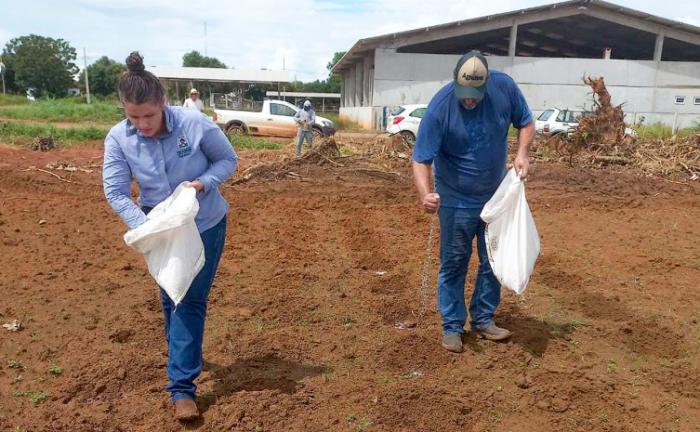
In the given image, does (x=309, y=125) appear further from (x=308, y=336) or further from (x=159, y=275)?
(x=159, y=275)

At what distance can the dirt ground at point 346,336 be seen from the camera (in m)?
2.96

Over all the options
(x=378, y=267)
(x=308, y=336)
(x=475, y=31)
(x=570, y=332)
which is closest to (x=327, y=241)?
(x=378, y=267)

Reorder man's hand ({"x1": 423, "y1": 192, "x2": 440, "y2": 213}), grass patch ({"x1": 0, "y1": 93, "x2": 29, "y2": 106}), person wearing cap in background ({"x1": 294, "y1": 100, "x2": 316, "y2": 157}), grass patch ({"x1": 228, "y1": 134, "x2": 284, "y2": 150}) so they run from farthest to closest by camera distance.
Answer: grass patch ({"x1": 0, "y1": 93, "x2": 29, "y2": 106}), grass patch ({"x1": 228, "y1": 134, "x2": 284, "y2": 150}), person wearing cap in background ({"x1": 294, "y1": 100, "x2": 316, "y2": 157}), man's hand ({"x1": 423, "y1": 192, "x2": 440, "y2": 213})

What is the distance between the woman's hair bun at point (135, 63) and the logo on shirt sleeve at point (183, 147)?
0.37m

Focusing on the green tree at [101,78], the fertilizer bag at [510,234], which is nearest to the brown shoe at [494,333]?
the fertilizer bag at [510,234]

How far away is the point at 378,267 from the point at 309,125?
29.5ft

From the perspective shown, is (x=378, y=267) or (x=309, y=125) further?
(x=309, y=125)

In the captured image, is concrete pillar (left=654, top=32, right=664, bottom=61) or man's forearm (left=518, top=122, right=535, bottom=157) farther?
concrete pillar (left=654, top=32, right=664, bottom=61)

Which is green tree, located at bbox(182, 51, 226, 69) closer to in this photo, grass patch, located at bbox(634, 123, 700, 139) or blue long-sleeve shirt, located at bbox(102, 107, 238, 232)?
grass patch, located at bbox(634, 123, 700, 139)

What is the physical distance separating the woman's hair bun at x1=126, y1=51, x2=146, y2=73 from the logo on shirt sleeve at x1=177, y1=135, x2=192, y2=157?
0.37m

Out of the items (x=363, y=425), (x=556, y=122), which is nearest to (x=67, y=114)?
(x=556, y=122)

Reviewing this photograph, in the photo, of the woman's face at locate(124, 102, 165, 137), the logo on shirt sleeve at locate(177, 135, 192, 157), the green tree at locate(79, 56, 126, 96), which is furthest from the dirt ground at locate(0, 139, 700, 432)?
the green tree at locate(79, 56, 126, 96)

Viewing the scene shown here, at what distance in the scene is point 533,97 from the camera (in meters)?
26.4

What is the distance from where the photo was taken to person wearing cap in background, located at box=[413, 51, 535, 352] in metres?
3.40
